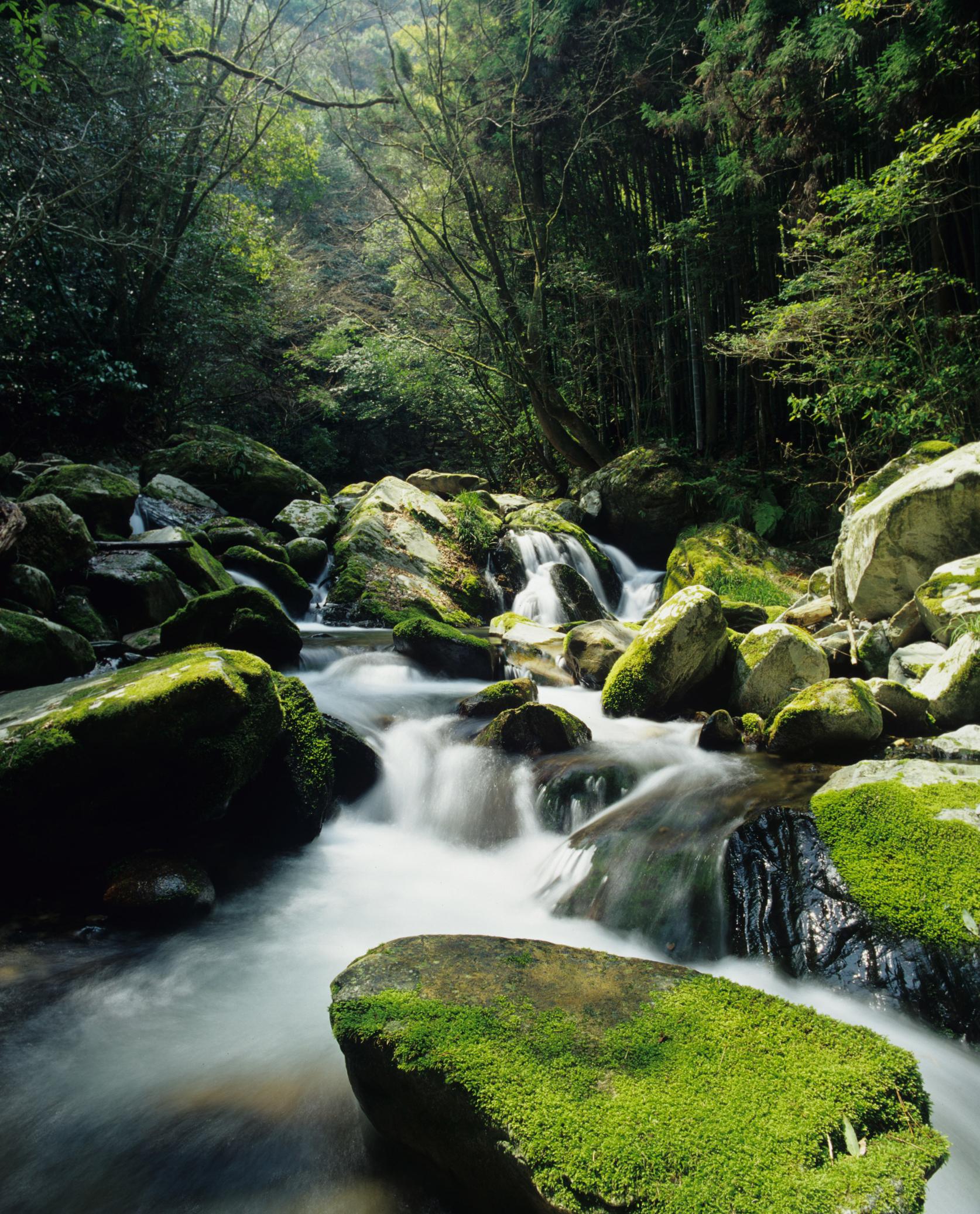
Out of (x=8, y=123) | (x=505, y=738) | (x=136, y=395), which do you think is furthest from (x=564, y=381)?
(x=505, y=738)

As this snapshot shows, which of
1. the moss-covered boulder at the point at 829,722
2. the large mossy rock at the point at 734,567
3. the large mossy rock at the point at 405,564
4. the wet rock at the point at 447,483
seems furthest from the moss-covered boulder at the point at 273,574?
the wet rock at the point at 447,483

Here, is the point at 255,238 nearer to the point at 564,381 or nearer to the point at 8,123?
the point at 564,381

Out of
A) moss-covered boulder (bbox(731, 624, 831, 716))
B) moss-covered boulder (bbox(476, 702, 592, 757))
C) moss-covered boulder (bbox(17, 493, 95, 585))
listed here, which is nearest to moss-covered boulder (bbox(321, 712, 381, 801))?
moss-covered boulder (bbox(476, 702, 592, 757))

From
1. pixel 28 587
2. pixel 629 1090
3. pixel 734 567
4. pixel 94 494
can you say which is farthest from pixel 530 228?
pixel 629 1090

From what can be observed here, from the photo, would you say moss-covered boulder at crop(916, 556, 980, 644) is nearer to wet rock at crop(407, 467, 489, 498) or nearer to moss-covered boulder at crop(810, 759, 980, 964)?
moss-covered boulder at crop(810, 759, 980, 964)

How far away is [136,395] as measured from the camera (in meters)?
12.5

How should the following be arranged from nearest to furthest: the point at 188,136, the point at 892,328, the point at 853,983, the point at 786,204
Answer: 1. the point at 853,983
2. the point at 892,328
3. the point at 786,204
4. the point at 188,136

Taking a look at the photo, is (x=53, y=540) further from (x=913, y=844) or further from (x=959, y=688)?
(x=959, y=688)

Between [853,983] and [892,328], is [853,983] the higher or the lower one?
the lower one

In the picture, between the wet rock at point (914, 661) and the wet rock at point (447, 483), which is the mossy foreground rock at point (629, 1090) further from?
the wet rock at point (447, 483)

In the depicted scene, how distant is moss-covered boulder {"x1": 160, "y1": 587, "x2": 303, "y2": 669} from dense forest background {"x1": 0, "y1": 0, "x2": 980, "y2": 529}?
372cm

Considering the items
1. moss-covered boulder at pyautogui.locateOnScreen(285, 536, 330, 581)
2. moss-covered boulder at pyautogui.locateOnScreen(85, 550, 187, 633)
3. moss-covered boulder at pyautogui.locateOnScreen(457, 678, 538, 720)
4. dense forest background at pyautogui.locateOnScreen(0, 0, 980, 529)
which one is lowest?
moss-covered boulder at pyautogui.locateOnScreen(457, 678, 538, 720)

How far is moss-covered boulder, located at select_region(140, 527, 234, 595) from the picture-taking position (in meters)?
7.68

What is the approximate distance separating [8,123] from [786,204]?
9489mm
